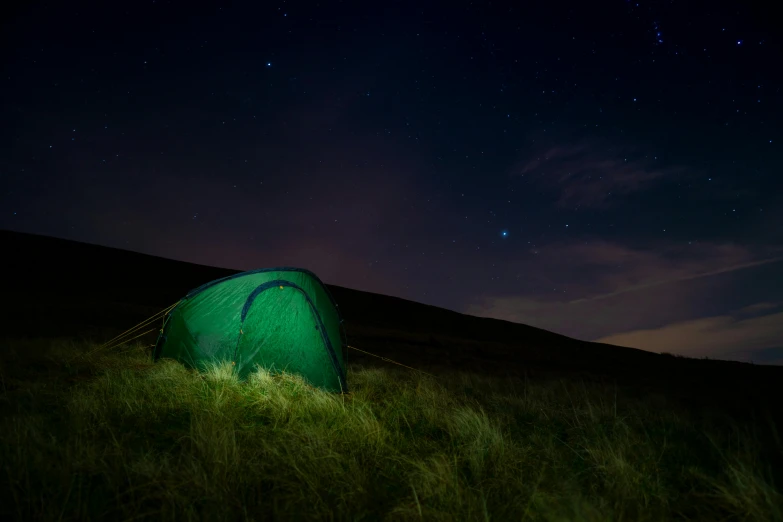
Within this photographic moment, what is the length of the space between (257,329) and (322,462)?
4298 mm

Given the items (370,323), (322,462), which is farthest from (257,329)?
(370,323)

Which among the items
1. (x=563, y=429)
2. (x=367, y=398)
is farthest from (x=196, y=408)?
(x=563, y=429)

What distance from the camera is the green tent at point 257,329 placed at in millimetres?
6738

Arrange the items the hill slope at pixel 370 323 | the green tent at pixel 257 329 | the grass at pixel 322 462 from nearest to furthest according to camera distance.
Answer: the grass at pixel 322 462
the green tent at pixel 257 329
the hill slope at pixel 370 323

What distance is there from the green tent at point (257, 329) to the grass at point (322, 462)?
142 centimetres

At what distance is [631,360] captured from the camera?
19.1 m

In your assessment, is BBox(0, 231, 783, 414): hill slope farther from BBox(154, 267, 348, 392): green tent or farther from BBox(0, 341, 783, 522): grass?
BBox(0, 341, 783, 522): grass

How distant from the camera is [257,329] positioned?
6.89m

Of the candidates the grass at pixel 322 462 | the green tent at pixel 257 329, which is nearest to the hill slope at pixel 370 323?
the green tent at pixel 257 329

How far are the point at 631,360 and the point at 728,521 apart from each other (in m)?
19.3

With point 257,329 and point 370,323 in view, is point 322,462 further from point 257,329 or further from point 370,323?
point 370,323

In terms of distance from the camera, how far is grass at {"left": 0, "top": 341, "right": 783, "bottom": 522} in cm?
242

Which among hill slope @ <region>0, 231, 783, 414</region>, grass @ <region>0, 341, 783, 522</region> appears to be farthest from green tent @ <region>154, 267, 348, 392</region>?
hill slope @ <region>0, 231, 783, 414</region>

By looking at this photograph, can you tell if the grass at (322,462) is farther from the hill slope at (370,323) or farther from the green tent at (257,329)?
the hill slope at (370,323)
